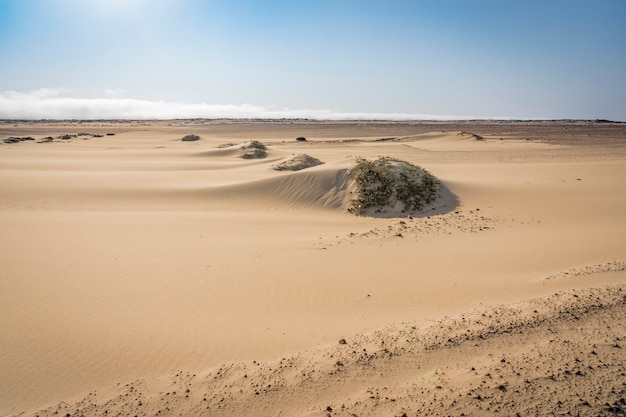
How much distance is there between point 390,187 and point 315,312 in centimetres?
700

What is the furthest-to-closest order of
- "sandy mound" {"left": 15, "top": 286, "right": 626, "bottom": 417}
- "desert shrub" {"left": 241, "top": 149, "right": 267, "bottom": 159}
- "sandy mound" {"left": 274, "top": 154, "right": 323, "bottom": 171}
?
"desert shrub" {"left": 241, "top": 149, "right": 267, "bottom": 159} < "sandy mound" {"left": 274, "top": 154, "right": 323, "bottom": 171} < "sandy mound" {"left": 15, "top": 286, "right": 626, "bottom": 417}

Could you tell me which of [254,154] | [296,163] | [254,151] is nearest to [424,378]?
[296,163]

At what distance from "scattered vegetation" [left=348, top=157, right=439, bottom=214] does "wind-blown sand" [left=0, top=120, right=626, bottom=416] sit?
0.65 meters

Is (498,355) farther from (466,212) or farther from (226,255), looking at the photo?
(466,212)

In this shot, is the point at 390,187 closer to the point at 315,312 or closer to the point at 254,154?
the point at 315,312

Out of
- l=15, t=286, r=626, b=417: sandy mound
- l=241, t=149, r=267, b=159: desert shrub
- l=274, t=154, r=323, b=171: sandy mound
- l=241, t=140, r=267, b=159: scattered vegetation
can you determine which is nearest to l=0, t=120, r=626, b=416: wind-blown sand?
l=15, t=286, r=626, b=417: sandy mound

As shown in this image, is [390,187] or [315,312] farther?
[390,187]

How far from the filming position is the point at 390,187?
11.6 m

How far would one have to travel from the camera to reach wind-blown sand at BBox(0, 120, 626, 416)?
3.52 metres

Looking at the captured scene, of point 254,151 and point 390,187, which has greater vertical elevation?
point 254,151

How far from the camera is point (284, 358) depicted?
417 cm

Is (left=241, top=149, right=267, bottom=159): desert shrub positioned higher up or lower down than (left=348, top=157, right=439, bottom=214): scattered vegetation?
higher up

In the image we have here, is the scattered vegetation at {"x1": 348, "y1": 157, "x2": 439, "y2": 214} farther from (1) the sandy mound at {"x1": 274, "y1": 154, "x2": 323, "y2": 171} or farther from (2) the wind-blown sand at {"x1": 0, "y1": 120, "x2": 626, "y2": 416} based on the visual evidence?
(1) the sandy mound at {"x1": 274, "y1": 154, "x2": 323, "y2": 171}

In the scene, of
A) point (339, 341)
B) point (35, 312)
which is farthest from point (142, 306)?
point (339, 341)
